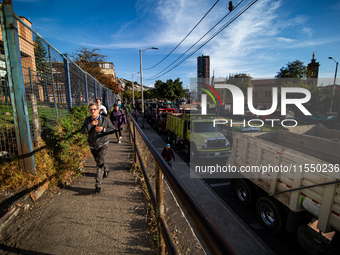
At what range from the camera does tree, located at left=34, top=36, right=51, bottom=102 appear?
384cm

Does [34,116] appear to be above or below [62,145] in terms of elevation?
above

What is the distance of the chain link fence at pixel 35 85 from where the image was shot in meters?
3.10

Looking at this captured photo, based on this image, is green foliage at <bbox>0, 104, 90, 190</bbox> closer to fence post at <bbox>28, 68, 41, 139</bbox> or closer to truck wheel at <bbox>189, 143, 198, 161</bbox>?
fence post at <bbox>28, 68, 41, 139</bbox>

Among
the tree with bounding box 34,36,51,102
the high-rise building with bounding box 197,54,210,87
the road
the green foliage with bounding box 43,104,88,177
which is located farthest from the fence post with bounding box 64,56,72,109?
the high-rise building with bounding box 197,54,210,87

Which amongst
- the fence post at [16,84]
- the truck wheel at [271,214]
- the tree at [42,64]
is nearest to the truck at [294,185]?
the truck wheel at [271,214]

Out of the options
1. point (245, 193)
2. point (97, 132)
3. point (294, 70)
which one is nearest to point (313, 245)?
point (245, 193)

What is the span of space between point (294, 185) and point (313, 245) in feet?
3.64

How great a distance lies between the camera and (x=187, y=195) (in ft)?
3.32

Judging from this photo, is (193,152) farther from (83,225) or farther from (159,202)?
(159,202)

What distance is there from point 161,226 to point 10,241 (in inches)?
71.8

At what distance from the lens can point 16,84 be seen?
111 inches

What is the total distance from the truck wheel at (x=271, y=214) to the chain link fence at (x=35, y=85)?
551 cm

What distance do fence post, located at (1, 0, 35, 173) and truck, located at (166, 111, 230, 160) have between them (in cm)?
720

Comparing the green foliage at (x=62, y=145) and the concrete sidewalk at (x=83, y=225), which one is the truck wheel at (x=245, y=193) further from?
the green foliage at (x=62, y=145)
